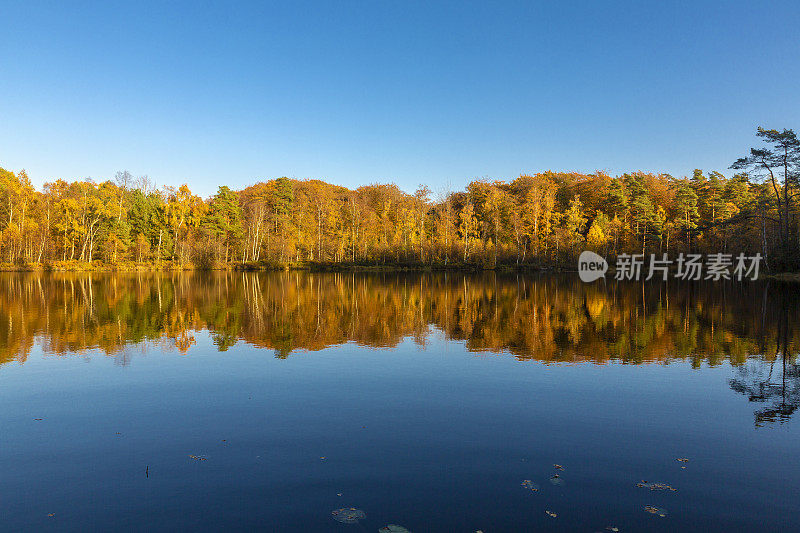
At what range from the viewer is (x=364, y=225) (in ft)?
244

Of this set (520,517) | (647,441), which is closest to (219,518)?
(520,517)

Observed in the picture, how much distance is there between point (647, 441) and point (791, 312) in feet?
61.6

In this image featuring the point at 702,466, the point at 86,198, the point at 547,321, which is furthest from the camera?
the point at 86,198

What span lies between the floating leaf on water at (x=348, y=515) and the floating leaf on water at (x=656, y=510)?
2841mm

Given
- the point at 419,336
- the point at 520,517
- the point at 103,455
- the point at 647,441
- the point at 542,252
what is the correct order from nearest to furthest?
the point at 520,517
the point at 103,455
the point at 647,441
the point at 419,336
the point at 542,252

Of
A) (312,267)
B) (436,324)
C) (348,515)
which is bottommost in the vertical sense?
(436,324)

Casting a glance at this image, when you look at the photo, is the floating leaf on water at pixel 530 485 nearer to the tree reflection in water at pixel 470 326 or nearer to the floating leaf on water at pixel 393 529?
the floating leaf on water at pixel 393 529

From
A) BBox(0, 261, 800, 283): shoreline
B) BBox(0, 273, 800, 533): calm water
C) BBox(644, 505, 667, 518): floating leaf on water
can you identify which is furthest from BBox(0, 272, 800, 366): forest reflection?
BBox(0, 261, 800, 283): shoreline

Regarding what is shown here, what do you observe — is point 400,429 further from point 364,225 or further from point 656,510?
point 364,225

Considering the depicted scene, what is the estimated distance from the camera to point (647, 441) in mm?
6566

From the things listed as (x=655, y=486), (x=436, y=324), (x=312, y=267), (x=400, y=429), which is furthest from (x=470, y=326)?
(x=312, y=267)

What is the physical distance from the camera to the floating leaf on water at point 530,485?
5.16 m

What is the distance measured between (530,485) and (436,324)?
1270 centimetres

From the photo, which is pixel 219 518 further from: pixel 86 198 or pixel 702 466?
pixel 86 198
